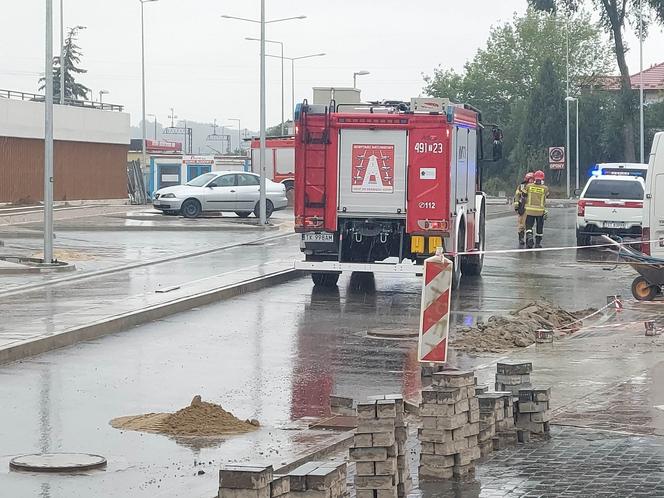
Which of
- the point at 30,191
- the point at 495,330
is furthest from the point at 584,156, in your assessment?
the point at 495,330

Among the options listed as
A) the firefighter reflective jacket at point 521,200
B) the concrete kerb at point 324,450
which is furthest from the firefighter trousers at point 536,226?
the concrete kerb at point 324,450

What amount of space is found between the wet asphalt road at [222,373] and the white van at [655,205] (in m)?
1.23

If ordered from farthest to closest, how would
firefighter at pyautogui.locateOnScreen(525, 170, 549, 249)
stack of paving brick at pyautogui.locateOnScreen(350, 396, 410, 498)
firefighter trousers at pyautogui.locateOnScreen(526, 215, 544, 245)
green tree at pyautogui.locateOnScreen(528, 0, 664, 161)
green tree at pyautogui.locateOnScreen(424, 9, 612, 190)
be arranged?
green tree at pyautogui.locateOnScreen(424, 9, 612, 190), green tree at pyautogui.locateOnScreen(528, 0, 664, 161), firefighter trousers at pyautogui.locateOnScreen(526, 215, 544, 245), firefighter at pyautogui.locateOnScreen(525, 170, 549, 249), stack of paving brick at pyautogui.locateOnScreen(350, 396, 410, 498)

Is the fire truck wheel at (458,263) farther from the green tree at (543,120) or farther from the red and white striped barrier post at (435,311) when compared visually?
the green tree at (543,120)

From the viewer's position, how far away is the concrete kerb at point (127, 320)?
46.1 ft

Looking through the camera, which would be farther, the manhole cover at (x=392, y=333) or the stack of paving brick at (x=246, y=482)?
the manhole cover at (x=392, y=333)

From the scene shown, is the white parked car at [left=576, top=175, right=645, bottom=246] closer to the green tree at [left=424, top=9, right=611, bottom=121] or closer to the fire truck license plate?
the fire truck license plate

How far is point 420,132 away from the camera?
67.6ft

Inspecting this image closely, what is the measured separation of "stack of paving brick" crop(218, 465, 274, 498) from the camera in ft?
21.2

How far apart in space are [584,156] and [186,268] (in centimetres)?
6591

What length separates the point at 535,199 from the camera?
3300cm

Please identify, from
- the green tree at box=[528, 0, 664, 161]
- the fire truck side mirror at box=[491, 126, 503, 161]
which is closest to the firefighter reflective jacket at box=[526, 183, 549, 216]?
the fire truck side mirror at box=[491, 126, 503, 161]

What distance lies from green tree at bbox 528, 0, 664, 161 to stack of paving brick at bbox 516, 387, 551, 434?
64305mm

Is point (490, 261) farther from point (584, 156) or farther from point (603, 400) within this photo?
point (584, 156)
